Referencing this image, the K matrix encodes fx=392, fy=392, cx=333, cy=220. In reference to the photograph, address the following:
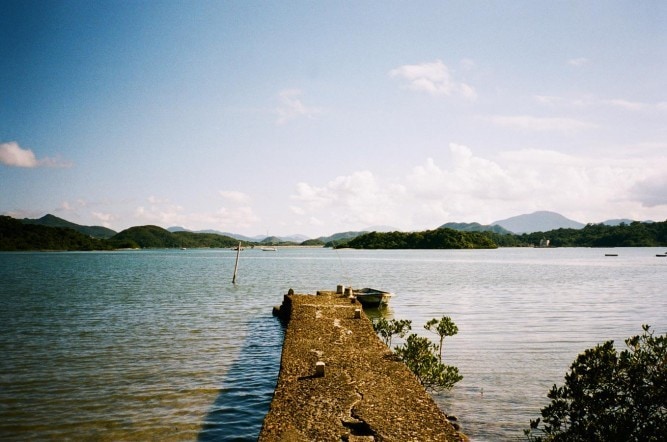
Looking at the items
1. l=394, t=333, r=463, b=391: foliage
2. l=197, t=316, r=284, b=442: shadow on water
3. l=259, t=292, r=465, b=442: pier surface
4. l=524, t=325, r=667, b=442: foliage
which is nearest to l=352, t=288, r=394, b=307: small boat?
l=197, t=316, r=284, b=442: shadow on water

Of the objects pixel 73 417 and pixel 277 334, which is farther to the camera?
pixel 277 334

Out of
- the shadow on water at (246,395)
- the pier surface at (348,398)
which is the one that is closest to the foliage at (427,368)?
the pier surface at (348,398)

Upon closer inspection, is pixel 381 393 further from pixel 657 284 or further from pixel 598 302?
pixel 657 284

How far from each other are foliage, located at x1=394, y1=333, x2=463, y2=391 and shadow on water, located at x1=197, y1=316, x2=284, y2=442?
5276 millimetres

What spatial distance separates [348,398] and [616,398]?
590 centimetres

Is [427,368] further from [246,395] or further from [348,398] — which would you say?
[246,395]

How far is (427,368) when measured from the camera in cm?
1391

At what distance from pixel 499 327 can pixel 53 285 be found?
55653mm

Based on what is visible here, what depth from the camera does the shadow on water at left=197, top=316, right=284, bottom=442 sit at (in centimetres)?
1126

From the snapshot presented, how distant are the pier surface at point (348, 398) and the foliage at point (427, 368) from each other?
97cm

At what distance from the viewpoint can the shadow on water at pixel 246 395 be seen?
36.9 ft

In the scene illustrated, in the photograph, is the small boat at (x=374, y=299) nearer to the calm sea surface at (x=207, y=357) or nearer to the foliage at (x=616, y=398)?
the calm sea surface at (x=207, y=357)

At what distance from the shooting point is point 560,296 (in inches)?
1607

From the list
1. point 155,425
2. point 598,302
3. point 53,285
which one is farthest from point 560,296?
point 53,285
